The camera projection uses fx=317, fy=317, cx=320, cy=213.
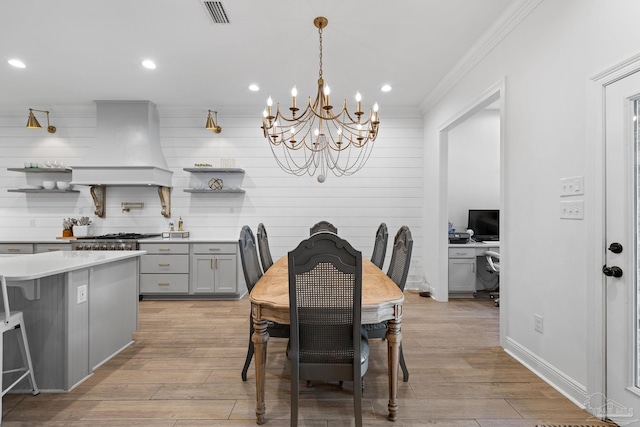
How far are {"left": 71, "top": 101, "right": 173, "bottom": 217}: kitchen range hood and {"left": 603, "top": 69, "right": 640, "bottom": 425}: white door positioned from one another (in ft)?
16.0

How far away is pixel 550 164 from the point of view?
2.31 metres

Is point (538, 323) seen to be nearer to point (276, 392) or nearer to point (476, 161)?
point (276, 392)

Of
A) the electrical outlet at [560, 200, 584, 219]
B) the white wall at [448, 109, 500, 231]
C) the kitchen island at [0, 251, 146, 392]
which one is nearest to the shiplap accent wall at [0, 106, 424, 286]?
the white wall at [448, 109, 500, 231]

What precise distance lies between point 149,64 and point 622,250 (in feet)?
14.6

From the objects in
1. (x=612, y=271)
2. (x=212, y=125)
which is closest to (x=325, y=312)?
(x=612, y=271)

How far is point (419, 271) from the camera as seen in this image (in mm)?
5055

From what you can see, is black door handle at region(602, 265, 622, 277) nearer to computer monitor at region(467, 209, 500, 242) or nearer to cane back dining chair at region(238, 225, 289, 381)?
cane back dining chair at region(238, 225, 289, 381)

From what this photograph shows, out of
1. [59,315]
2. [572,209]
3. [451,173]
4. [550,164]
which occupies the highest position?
[451,173]

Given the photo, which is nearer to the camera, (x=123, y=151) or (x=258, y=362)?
(x=258, y=362)

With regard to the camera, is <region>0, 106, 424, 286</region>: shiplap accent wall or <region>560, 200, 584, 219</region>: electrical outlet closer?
<region>560, 200, 584, 219</region>: electrical outlet

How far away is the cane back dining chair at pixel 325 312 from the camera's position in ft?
5.41

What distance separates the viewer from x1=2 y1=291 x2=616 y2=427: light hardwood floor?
1.90 meters

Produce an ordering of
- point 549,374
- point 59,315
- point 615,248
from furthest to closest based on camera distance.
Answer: point 549,374 < point 59,315 < point 615,248

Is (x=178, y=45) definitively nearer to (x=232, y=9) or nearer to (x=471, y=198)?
(x=232, y=9)
